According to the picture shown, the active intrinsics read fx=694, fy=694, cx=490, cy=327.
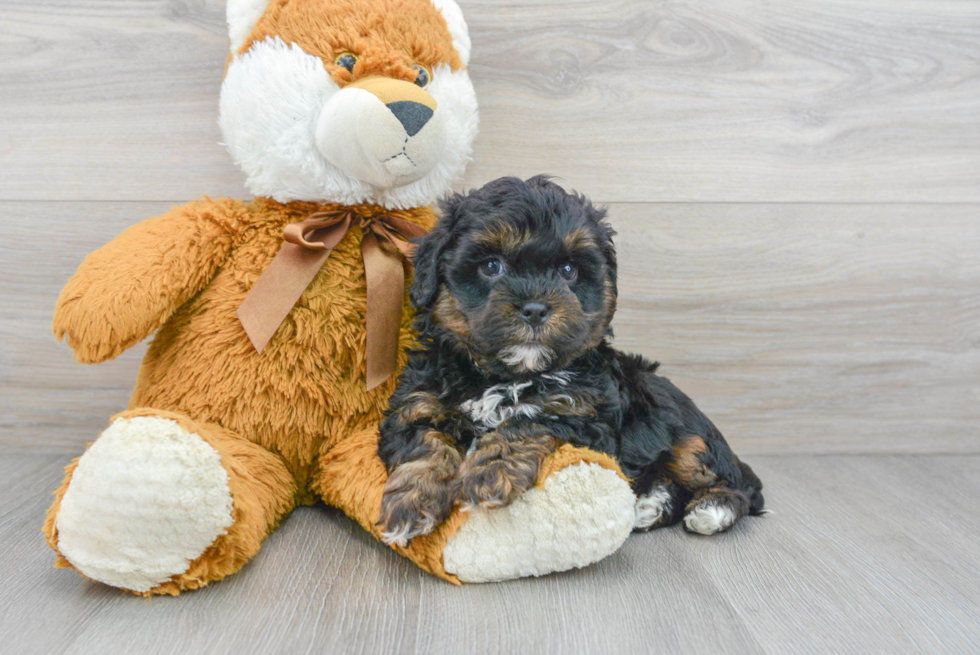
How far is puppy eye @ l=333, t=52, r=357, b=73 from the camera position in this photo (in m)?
1.40

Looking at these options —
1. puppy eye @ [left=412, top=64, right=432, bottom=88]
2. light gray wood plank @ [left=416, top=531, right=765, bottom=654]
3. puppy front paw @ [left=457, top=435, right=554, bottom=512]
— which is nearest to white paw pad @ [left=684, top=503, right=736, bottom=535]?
light gray wood plank @ [left=416, top=531, right=765, bottom=654]

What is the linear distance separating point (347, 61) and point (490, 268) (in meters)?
0.53

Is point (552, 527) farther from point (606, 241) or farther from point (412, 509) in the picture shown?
point (606, 241)

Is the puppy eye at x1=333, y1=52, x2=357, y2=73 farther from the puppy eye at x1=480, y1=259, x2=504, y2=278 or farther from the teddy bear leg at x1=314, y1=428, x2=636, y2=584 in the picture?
the teddy bear leg at x1=314, y1=428, x2=636, y2=584

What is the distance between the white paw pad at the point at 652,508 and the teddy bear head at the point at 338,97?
862 mm

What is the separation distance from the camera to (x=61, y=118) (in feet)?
6.03

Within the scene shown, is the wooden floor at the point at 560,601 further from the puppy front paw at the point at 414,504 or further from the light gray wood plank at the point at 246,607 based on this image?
the puppy front paw at the point at 414,504

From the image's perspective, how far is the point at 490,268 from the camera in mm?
1288

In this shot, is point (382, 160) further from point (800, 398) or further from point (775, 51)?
point (800, 398)

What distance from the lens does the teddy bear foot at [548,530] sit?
48.7 inches

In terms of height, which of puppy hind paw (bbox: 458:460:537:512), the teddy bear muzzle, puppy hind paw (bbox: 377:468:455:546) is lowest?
puppy hind paw (bbox: 377:468:455:546)

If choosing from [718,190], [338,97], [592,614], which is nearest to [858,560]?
[592,614]

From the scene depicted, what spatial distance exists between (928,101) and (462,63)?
53.6 inches

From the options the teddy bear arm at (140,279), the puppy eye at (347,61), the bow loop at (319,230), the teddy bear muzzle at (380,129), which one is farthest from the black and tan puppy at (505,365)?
the teddy bear arm at (140,279)
